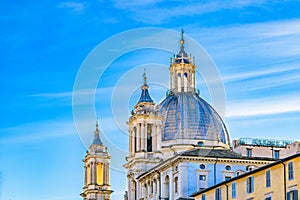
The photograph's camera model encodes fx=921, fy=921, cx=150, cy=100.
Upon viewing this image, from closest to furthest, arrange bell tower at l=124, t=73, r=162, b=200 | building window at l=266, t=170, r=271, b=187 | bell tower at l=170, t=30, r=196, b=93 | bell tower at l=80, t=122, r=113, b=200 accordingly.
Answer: building window at l=266, t=170, r=271, b=187 < bell tower at l=124, t=73, r=162, b=200 < bell tower at l=170, t=30, r=196, b=93 < bell tower at l=80, t=122, r=113, b=200

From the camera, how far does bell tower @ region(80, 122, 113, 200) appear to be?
585 ft

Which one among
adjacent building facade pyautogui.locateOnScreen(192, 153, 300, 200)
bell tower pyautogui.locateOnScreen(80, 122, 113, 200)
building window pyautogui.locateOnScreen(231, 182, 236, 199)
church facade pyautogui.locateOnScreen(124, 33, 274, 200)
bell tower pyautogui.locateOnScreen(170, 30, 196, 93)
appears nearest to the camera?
adjacent building facade pyautogui.locateOnScreen(192, 153, 300, 200)

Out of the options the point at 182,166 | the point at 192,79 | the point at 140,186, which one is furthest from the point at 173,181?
the point at 192,79

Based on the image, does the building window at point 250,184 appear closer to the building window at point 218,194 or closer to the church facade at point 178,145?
the building window at point 218,194

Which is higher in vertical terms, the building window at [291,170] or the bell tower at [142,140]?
the bell tower at [142,140]

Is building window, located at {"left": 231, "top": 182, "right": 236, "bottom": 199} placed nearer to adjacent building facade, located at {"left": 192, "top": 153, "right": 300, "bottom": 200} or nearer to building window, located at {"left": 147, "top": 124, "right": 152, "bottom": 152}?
adjacent building facade, located at {"left": 192, "top": 153, "right": 300, "bottom": 200}

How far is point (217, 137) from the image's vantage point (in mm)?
159125

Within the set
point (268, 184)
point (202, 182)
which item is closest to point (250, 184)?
point (268, 184)

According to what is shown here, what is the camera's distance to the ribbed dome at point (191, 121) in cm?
15750

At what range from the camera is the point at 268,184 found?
86.2m

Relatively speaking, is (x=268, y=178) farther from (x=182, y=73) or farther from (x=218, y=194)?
(x=182, y=73)

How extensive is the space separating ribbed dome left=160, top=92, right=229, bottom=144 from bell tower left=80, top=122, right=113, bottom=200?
981 inches

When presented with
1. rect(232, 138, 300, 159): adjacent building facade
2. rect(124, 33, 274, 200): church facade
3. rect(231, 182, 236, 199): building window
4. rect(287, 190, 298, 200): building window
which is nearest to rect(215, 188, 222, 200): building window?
rect(231, 182, 236, 199): building window

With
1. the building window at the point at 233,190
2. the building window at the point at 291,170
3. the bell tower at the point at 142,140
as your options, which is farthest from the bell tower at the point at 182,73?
the building window at the point at 291,170
